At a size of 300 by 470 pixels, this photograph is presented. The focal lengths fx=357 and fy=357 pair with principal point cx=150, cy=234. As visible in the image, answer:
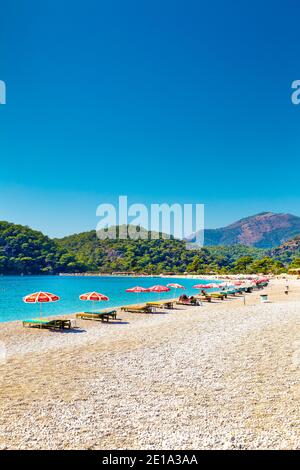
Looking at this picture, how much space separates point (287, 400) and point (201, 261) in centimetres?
16678

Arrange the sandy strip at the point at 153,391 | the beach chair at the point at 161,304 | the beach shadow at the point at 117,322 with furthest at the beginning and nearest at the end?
the beach chair at the point at 161,304 → the beach shadow at the point at 117,322 → the sandy strip at the point at 153,391

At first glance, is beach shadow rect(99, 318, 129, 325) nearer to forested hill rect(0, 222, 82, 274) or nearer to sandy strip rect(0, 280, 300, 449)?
sandy strip rect(0, 280, 300, 449)

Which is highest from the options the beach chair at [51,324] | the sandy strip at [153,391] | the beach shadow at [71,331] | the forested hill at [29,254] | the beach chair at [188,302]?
the forested hill at [29,254]

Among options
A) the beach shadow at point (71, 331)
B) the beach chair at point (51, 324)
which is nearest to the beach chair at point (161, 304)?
the beach chair at point (51, 324)

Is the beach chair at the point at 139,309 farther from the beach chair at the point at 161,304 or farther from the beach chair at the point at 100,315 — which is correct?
the beach chair at the point at 100,315

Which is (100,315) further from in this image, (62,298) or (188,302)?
(62,298)

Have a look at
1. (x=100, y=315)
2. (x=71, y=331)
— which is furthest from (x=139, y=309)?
(x=71, y=331)

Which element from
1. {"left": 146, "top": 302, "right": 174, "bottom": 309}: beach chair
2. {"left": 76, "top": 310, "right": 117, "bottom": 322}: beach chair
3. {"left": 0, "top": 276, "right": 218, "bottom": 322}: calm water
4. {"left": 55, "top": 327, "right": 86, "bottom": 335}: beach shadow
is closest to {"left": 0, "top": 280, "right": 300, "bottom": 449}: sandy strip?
{"left": 55, "top": 327, "right": 86, "bottom": 335}: beach shadow

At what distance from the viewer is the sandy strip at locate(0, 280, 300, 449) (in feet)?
19.4

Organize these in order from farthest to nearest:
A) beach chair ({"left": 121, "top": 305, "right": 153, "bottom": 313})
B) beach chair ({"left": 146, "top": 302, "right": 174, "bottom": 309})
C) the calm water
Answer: the calm water < beach chair ({"left": 146, "top": 302, "right": 174, "bottom": 309}) < beach chair ({"left": 121, "top": 305, "right": 153, "bottom": 313})

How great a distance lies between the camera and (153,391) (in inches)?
325

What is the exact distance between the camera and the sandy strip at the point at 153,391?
5910mm

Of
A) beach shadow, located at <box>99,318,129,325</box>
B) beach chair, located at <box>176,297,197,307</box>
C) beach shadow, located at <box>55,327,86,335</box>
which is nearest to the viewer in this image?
beach shadow, located at <box>55,327,86,335</box>

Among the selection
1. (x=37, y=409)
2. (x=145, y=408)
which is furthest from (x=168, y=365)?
(x=37, y=409)
